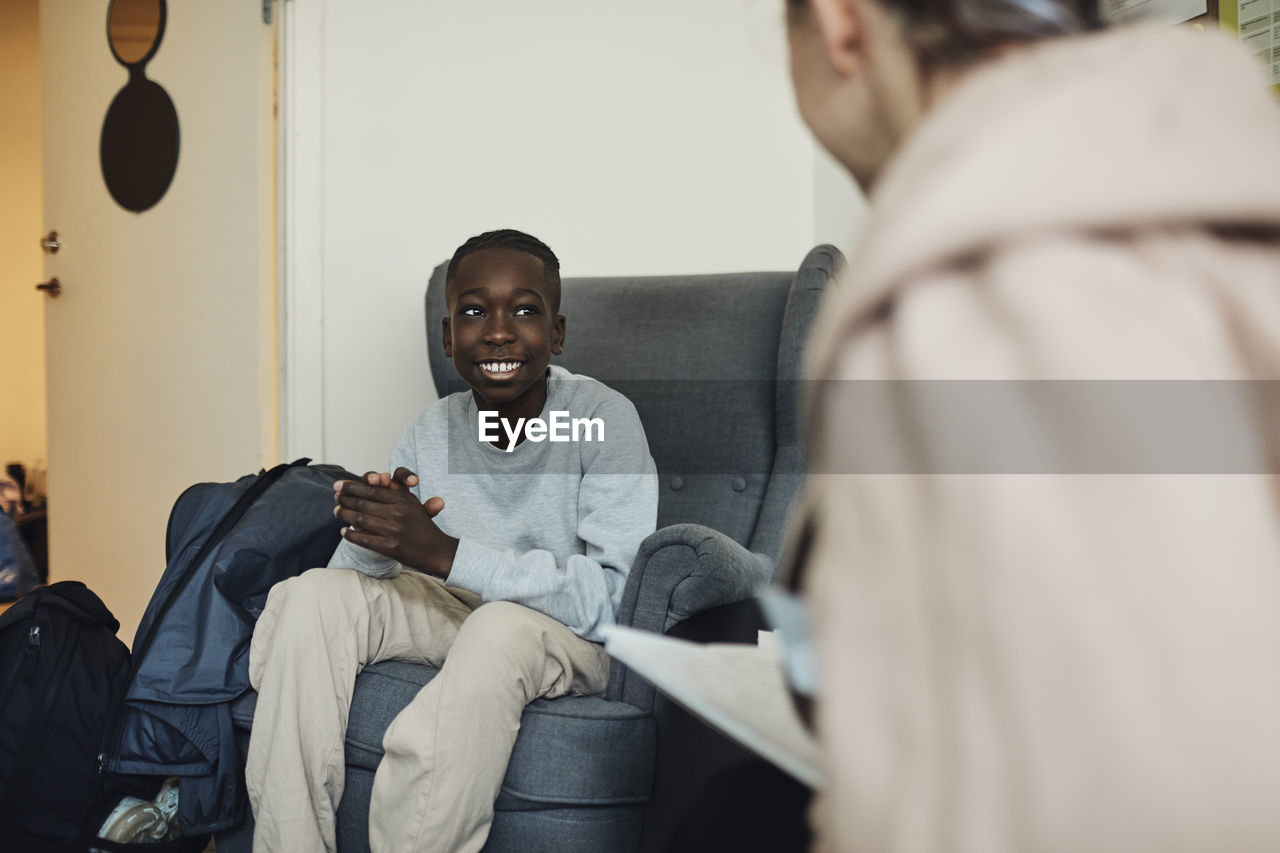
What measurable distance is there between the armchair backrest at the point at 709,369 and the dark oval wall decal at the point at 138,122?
1.24 metres

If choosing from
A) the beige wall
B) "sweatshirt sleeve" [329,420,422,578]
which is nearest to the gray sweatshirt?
"sweatshirt sleeve" [329,420,422,578]

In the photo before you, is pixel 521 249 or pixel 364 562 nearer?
Result: pixel 364 562

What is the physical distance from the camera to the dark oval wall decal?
279cm

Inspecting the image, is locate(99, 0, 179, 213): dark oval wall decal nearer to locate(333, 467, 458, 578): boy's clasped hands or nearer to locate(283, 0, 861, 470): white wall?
locate(283, 0, 861, 470): white wall

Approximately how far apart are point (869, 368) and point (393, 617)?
1262 mm

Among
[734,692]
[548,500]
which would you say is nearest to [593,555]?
[548,500]

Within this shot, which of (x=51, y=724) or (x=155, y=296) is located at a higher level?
(x=155, y=296)

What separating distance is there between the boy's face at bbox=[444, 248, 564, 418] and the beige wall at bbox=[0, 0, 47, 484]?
377 cm

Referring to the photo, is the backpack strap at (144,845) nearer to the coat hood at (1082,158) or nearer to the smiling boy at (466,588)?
the smiling boy at (466,588)

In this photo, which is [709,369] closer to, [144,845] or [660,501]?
[660,501]

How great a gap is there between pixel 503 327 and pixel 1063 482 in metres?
1.35

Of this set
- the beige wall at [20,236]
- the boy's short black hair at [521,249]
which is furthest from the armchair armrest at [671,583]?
the beige wall at [20,236]

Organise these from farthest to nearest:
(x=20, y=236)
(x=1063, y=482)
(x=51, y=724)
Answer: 1. (x=20, y=236)
2. (x=51, y=724)
3. (x=1063, y=482)

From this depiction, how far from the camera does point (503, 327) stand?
1.61m
